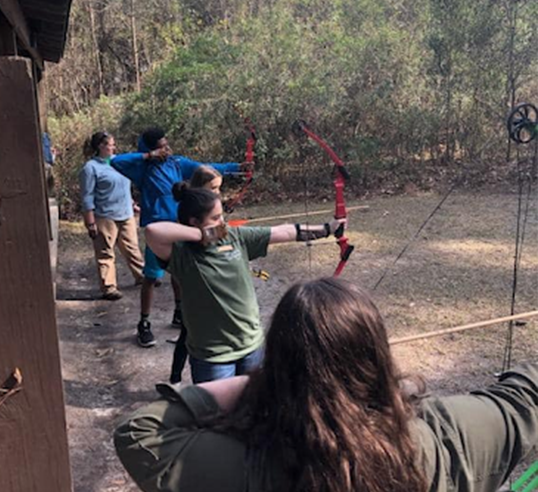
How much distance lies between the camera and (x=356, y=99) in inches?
457

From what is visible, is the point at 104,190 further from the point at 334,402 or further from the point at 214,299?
the point at 334,402

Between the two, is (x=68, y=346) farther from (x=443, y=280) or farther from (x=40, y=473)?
(x=443, y=280)

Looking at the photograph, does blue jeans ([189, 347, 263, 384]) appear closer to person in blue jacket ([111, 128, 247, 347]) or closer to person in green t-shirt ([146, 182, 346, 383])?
person in green t-shirt ([146, 182, 346, 383])

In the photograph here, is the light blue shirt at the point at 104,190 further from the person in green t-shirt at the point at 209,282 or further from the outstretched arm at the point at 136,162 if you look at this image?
the person in green t-shirt at the point at 209,282

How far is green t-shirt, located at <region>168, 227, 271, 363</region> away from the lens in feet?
9.57

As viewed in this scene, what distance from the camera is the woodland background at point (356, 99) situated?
11.3 meters

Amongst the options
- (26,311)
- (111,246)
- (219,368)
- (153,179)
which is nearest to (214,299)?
(219,368)

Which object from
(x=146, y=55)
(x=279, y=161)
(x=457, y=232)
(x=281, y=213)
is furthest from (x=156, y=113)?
(x=457, y=232)

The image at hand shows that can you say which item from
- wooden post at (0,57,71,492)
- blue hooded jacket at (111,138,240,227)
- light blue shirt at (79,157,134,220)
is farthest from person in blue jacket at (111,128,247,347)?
wooden post at (0,57,71,492)

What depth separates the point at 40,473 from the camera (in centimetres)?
199

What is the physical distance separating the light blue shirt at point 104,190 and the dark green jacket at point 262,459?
15.2 ft

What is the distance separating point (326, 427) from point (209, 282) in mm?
Answer: 1847

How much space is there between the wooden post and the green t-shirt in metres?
1.01

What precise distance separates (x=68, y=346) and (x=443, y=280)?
355cm
